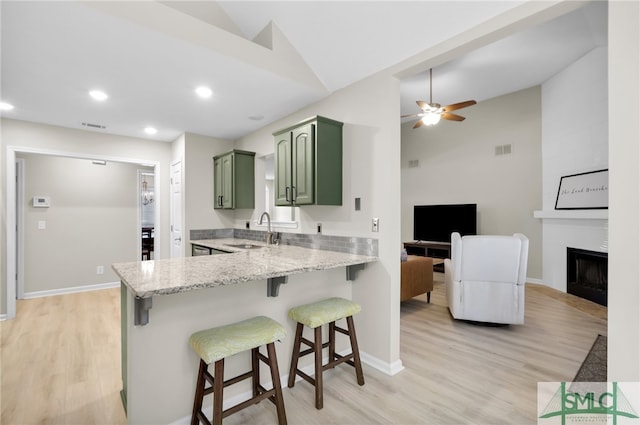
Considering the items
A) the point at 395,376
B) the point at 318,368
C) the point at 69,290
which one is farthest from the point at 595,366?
the point at 69,290

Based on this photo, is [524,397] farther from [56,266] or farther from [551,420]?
[56,266]

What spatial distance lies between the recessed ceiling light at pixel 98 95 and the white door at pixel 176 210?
61.3 inches

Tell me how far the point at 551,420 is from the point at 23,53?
4321mm

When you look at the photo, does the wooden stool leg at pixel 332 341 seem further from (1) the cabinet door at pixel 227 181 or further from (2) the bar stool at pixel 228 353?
(1) the cabinet door at pixel 227 181

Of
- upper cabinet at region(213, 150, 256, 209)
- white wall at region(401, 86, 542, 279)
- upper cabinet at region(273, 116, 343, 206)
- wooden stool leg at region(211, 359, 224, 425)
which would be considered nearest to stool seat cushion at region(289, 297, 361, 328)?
wooden stool leg at region(211, 359, 224, 425)

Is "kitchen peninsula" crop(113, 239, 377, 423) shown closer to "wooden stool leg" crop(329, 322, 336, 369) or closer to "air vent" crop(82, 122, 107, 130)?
"wooden stool leg" crop(329, 322, 336, 369)

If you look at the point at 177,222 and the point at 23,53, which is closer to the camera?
the point at 23,53

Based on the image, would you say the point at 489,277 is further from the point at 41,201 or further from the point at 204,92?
the point at 41,201

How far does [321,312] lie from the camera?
212cm

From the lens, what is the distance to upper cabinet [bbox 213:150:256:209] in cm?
421

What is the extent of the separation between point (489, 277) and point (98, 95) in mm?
4389

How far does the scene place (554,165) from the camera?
4918 millimetres
